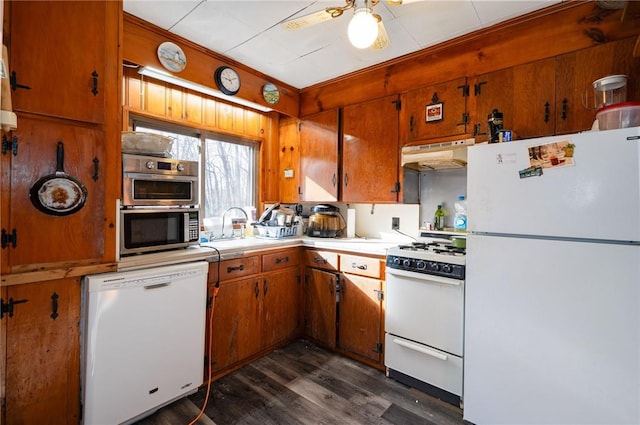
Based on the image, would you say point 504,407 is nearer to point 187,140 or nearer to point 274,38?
point 274,38

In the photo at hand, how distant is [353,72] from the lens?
2760mm

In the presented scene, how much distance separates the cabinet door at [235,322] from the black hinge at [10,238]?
1.13 m

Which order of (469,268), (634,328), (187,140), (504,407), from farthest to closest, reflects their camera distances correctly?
(187,140)
(469,268)
(504,407)
(634,328)

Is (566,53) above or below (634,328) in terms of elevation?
above

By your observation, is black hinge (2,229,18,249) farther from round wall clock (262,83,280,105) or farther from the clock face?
round wall clock (262,83,280,105)

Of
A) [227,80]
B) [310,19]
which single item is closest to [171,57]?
[227,80]

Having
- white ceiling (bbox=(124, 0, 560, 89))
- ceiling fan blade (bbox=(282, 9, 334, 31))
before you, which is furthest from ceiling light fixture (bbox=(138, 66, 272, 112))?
ceiling fan blade (bbox=(282, 9, 334, 31))

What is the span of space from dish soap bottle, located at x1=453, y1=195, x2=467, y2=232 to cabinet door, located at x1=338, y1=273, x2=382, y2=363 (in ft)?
2.65

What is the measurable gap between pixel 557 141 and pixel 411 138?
3.65 ft

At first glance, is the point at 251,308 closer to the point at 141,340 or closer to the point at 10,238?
the point at 141,340

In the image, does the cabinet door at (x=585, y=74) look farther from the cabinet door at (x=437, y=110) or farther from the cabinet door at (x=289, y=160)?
the cabinet door at (x=289, y=160)

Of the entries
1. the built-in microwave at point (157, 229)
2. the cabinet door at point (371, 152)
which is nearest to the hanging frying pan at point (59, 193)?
the built-in microwave at point (157, 229)

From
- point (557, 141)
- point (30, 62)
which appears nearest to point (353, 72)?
point (557, 141)

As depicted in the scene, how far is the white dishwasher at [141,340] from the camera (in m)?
1.54
